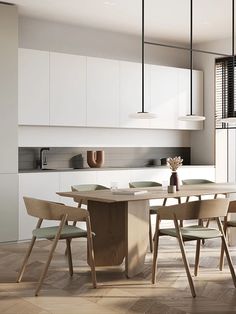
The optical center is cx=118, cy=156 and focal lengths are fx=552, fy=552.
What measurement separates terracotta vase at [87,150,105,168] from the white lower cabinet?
40 cm

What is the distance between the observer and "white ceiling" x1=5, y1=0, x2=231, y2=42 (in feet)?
23.3

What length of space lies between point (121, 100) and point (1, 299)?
450 centimetres

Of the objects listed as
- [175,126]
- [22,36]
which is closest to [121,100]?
[175,126]

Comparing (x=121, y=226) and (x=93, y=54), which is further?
(x=93, y=54)

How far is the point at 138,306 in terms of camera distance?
4.50 meters

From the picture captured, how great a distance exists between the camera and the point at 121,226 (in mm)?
5605

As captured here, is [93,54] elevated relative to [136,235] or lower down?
elevated

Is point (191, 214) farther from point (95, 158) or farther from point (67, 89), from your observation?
point (95, 158)

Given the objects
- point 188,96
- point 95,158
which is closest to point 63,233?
point 95,158

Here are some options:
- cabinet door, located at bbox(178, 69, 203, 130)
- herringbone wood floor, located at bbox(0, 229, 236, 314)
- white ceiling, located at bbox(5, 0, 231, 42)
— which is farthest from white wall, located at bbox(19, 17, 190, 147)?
herringbone wood floor, located at bbox(0, 229, 236, 314)

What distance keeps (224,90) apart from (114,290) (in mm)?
5347

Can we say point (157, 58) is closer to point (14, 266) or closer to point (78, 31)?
point (78, 31)

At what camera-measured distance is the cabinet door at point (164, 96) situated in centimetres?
897

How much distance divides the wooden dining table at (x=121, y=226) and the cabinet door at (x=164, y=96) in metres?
3.28
